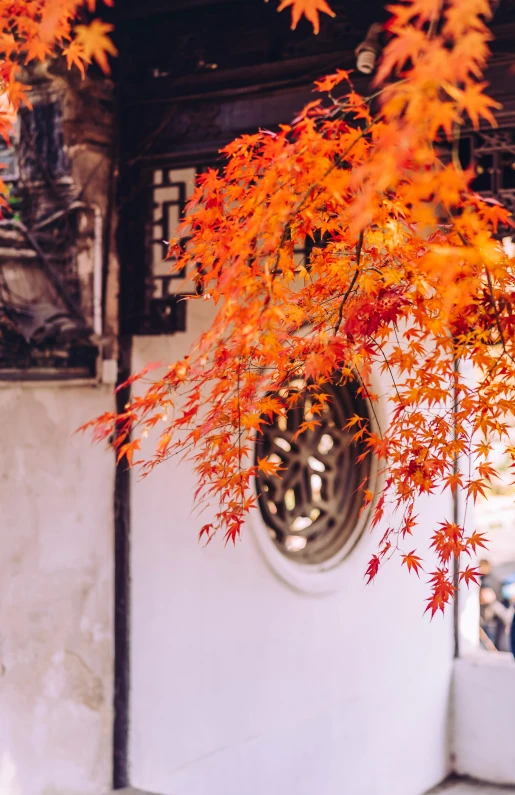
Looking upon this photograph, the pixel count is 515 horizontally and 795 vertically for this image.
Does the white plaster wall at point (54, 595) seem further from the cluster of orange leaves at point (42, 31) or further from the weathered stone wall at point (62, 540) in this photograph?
the cluster of orange leaves at point (42, 31)

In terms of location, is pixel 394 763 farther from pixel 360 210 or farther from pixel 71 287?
pixel 360 210

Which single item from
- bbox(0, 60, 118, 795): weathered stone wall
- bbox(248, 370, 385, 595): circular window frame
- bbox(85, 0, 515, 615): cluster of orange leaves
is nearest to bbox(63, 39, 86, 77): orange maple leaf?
bbox(85, 0, 515, 615): cluster of orange leaves

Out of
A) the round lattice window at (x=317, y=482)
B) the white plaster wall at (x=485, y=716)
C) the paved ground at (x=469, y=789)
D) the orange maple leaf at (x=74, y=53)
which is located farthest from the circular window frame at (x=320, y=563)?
the orange maple leaf at (x=74, y=53)

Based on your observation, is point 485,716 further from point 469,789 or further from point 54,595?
point 54,595

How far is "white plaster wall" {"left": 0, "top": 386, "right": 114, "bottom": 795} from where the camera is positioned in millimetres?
4141

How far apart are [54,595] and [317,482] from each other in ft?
5.70

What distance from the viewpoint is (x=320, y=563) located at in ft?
16.5

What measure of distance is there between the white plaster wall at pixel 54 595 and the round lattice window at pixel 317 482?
1011 millimetres

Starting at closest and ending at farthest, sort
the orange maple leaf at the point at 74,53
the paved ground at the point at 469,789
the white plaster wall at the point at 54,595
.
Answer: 1. the orange maple leaf at the point at 74,53
2. the white plaster wall at the point at 54,595
3. the paved ground at the point at 469,789

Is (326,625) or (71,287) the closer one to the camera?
(71,287)

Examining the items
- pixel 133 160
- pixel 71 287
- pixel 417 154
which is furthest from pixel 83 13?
pixel 417 154

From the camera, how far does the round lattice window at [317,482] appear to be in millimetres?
4871

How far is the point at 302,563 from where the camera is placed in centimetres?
498

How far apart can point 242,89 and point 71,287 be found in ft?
4.46
